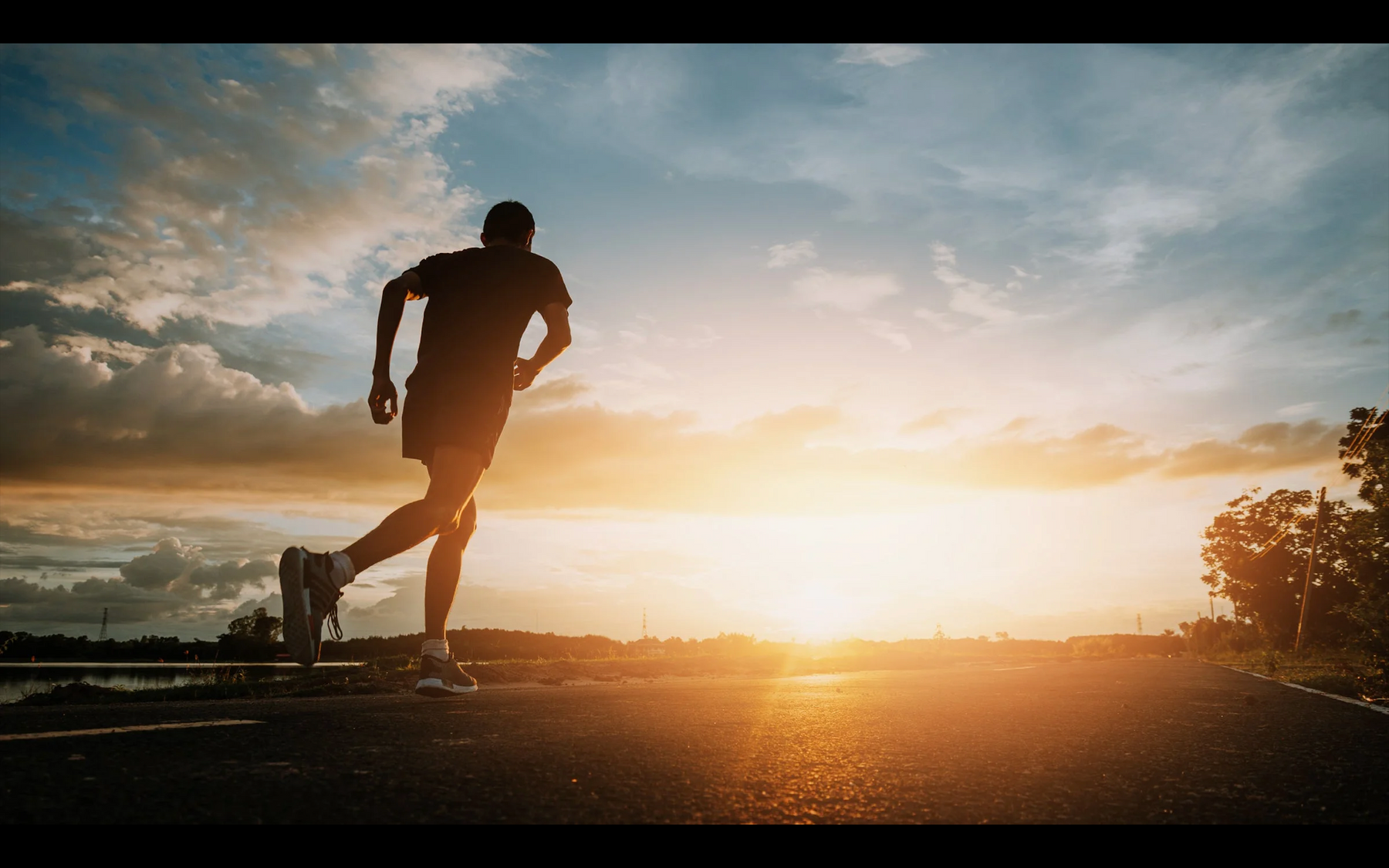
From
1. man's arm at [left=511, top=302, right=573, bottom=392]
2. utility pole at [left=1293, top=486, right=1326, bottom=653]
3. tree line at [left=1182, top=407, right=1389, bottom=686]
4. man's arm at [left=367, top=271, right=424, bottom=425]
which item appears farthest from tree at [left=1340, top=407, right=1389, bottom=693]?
utility pole at [left=1293, top=486, right=1326, bottom=653]

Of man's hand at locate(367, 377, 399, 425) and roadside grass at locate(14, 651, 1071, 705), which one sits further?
roadside grass at locate(14, 651, 1071, 705)

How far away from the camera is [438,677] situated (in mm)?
4082

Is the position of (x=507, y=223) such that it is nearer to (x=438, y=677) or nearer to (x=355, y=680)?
(x=438, y=677)

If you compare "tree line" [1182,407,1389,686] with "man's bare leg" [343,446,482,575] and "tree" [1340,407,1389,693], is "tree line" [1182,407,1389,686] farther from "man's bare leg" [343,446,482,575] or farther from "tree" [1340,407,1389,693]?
"man's bare leg" [343,446,482,575]

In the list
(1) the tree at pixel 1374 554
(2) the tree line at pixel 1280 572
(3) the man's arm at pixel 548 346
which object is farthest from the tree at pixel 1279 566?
(3) the man's arm at pixel 548 346

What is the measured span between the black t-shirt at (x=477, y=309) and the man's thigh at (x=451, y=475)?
Answer: 1.25ft

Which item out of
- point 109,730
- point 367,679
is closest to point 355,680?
point 367,679

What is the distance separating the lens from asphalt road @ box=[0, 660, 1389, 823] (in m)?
1.75

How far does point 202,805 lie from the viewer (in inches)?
65.3

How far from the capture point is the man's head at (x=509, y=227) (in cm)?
447

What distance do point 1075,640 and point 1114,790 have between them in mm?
85043

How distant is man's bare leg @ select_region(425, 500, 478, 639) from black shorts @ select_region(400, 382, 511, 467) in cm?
46
